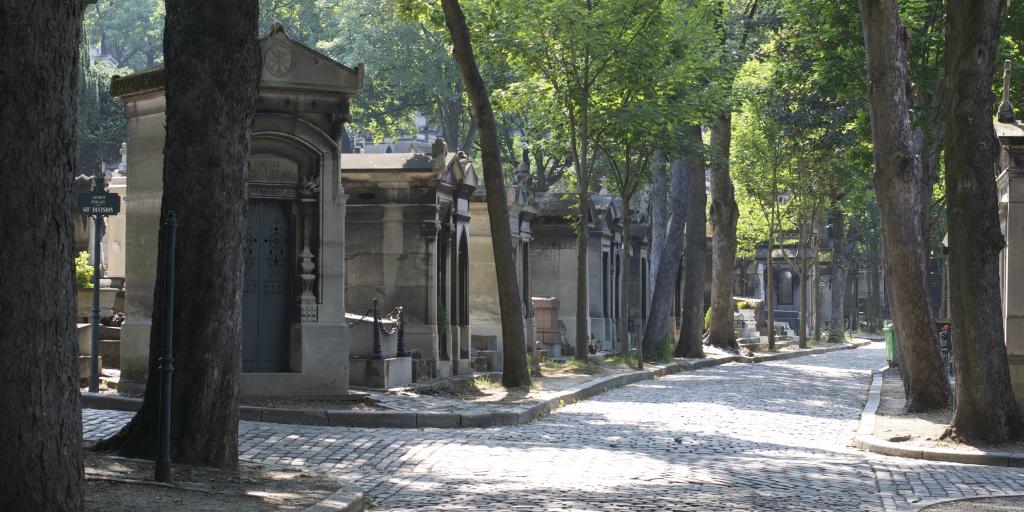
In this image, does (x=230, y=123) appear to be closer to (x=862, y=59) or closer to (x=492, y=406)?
(x=492, y=406)

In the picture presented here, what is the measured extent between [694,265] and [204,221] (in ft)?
94.9

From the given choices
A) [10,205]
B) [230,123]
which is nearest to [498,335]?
[230,123]

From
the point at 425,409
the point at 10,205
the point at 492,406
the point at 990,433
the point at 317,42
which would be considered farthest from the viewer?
the point at 317,42

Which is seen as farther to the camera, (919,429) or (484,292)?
(484,292)

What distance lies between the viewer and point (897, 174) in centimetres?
1761

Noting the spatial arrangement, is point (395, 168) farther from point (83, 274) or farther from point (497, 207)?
point (83, 274)

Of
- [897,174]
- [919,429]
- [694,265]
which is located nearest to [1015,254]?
[919,429]

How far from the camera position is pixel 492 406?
18.3 metres

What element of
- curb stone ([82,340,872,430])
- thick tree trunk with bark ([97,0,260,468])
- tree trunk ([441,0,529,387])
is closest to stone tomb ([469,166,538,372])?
tree trunk ([441,0,529,387])

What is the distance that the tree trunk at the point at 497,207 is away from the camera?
2161cm

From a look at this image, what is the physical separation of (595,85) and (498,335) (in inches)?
212

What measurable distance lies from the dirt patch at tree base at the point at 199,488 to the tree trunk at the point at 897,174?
9409 millimetres

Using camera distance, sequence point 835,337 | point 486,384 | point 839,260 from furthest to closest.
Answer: point 839,260 < point 835,337 < point 486,384

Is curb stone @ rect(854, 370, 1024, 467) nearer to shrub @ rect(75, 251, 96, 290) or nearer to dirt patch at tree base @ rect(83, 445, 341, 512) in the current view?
dirt patch at tree base @ rect(83, 445, 341, 512)
